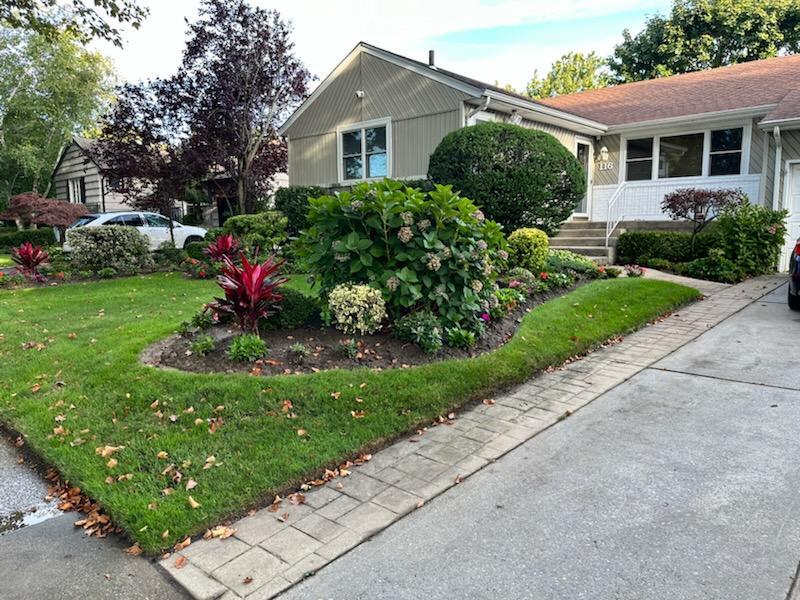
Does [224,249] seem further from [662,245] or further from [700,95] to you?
[700,95]

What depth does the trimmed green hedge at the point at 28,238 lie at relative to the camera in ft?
68.5

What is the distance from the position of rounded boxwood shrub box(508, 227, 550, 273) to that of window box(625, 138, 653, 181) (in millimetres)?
7490

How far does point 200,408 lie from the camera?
158 inches

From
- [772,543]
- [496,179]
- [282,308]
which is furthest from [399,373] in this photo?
[496,179]

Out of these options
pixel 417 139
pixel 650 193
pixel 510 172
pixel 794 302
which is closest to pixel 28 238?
pixel 417 139

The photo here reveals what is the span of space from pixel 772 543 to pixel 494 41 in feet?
95.6

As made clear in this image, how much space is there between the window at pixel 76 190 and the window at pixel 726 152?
24576 mm

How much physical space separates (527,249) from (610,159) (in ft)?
26.2

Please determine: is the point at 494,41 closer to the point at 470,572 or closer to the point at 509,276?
the point at 509,276

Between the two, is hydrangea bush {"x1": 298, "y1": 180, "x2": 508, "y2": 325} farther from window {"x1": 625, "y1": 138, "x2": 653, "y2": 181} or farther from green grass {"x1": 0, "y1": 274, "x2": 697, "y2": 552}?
window {"x1": 625, "y1": 138, "x2": 653, "y2": 181}

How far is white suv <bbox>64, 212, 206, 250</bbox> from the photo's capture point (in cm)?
1644

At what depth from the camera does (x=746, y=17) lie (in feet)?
78.5

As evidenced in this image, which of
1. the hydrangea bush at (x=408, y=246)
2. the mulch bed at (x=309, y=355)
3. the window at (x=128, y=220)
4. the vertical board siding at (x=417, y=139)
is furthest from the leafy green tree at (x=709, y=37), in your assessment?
the mulch bed at (x=309, y=355)

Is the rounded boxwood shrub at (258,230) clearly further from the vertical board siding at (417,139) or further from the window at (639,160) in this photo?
the window at (639,160)
